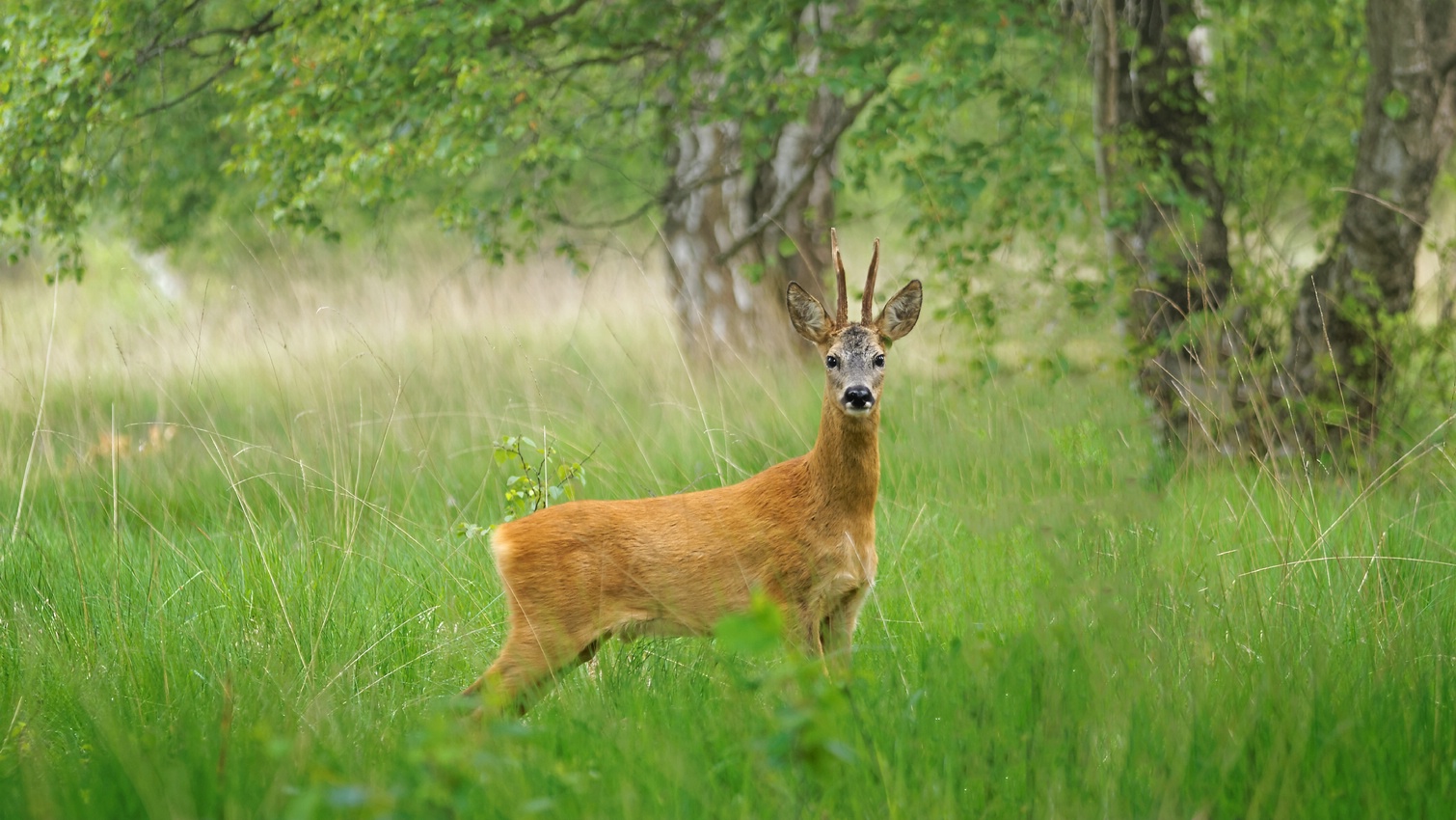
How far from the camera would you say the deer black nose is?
3.58 metres

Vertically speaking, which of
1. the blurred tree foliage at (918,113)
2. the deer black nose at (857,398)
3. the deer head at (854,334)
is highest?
the blurred tree foliage at (918,113)

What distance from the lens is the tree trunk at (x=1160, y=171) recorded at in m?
6.16

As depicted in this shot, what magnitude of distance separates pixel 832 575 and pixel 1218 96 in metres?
4.43

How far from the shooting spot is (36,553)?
466 centimetres

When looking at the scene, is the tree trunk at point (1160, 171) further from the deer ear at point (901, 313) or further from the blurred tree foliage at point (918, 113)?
the deer ear at point (901, 313)

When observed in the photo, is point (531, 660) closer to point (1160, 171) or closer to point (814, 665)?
point (814, 665)

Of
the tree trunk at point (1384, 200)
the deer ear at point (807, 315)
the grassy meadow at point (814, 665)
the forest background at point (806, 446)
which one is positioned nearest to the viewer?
the grassy meadow at point (814, 665)

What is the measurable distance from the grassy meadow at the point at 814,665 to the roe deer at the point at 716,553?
12 centimetres

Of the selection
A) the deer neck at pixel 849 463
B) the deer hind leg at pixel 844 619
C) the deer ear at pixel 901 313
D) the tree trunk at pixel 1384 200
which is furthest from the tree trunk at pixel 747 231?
the deer hind leg at pixel 844 619

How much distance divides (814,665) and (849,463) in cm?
164

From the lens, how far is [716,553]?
359cm

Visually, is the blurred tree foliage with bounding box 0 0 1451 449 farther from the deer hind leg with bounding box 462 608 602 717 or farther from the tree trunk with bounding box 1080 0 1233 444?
the deer hind leg with bounding box 462 608 602 717

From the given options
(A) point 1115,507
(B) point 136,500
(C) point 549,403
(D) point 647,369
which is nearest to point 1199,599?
(A) point 1115,507

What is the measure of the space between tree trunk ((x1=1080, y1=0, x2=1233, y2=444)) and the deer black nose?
2771 mm
